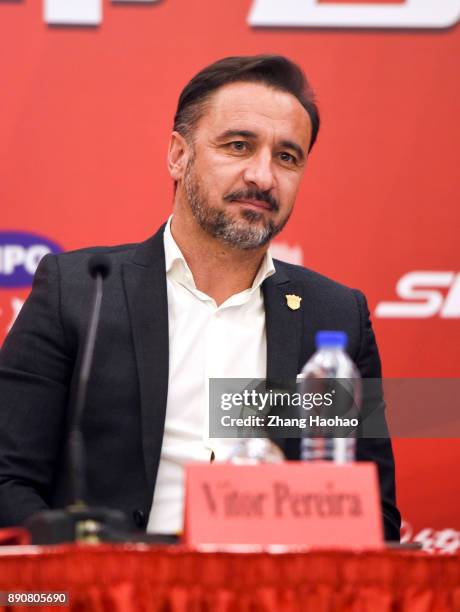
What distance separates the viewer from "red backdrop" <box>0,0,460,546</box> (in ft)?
11.8

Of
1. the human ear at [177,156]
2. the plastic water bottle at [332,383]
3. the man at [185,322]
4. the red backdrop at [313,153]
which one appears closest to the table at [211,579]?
the plastic water bottle at [332,383]

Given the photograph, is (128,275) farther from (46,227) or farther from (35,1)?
(35,1)

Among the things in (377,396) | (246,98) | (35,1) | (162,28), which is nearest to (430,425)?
(377,396)

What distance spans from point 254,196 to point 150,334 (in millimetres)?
488

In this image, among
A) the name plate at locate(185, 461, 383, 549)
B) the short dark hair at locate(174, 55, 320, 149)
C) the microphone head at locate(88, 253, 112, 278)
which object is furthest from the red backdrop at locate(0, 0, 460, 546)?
the name plate at locate(185, 461, 383, 549)

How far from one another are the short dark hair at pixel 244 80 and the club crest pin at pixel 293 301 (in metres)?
0.49

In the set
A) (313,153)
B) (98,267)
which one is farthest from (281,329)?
(98,267)

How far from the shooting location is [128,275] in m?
3.07

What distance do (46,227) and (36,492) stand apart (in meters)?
1.09

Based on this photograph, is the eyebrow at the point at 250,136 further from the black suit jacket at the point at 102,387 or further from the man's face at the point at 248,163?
the black suit jacket at the point at 102,387

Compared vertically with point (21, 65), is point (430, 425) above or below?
below

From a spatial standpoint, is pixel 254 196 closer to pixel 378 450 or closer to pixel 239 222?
pixel 239 222

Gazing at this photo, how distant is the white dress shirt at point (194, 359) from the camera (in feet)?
9.43

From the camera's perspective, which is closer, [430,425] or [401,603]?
[401,603]
